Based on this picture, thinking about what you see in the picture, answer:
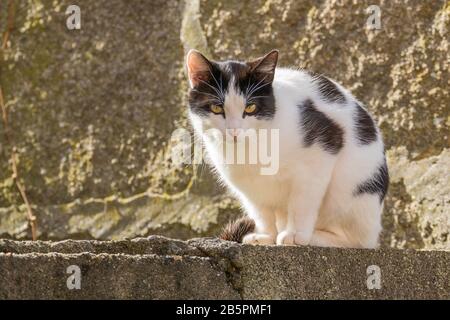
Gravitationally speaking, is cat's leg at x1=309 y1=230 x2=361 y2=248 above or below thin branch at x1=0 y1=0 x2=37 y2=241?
below

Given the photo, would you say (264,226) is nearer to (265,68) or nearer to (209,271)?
(265,68)

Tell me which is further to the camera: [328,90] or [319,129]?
[328,90]

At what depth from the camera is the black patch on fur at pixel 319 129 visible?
3.16m

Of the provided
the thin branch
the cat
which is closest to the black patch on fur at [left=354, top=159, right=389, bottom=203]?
the cat

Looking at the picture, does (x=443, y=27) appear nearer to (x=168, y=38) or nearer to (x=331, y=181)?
(x=331, y=181)

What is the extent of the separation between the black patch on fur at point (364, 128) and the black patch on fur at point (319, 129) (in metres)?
0.09

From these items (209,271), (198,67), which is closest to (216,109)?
(198,67)

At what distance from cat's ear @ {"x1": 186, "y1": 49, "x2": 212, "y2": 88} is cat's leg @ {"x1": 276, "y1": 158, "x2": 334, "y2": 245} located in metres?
0.46

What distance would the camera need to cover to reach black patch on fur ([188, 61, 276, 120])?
311 centimetres

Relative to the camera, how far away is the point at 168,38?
459 cm

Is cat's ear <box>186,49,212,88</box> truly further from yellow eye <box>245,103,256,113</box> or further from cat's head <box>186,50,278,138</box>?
yellow eye <box>245,103,256,113</box>

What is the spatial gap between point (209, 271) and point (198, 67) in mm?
969

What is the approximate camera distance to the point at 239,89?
3123 millimetres

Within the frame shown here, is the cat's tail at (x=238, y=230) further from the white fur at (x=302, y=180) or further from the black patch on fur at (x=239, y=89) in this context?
the black patch on fur at (x=239, y=89)
